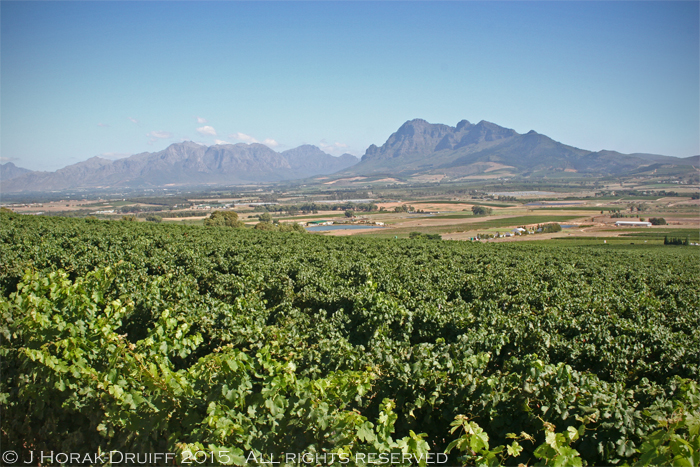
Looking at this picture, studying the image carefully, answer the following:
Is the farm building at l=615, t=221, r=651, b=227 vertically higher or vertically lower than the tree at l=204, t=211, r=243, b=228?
lower

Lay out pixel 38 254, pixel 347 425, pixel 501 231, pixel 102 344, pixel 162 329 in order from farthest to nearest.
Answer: pixel 501 231 → pixel 38 254 → pixel 162 329 → pixel 102 344 → pixel 347 425

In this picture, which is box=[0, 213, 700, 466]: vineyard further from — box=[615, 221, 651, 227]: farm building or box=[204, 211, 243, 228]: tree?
box=[615, 221, 651, 227]: farm building

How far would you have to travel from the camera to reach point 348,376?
5824 millimetres

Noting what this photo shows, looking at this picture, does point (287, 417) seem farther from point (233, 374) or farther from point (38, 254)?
point (38, 254)

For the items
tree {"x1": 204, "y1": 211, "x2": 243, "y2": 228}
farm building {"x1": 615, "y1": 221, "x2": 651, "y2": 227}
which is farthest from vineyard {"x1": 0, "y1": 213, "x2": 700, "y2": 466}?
farm building {"x1": 615, "y1": 221, "x2": 651, "y2": 227}

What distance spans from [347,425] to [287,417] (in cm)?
80

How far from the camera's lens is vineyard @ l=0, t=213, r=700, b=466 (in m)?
4.69

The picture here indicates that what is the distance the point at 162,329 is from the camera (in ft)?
24.8

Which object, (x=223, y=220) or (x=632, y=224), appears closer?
(x=223, y=220)

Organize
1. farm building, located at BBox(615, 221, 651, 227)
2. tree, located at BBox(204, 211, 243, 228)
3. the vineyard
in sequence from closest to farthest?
the vineyard < tree, located at BBox(204, 211, 243, 228) < farm building, located at BBox(615, 221, 651, 227)

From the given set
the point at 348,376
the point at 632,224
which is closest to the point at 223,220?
→ the point at 348,376

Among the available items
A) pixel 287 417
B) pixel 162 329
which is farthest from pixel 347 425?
pixel 162 329

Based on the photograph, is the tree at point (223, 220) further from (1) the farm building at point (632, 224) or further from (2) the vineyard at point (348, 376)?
(1) the farm building at point (632, 224)

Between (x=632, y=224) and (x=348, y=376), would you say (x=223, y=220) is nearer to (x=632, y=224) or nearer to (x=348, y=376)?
(x=348, y=376)
